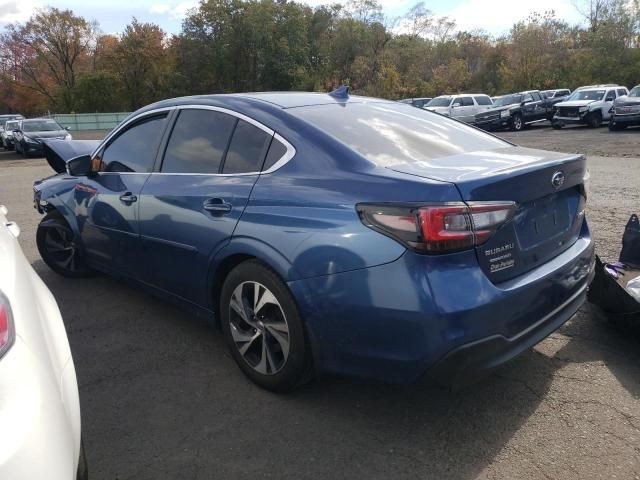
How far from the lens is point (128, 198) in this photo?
3.91 meters

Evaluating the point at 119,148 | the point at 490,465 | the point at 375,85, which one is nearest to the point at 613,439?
the point at 490,465

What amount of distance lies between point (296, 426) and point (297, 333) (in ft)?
1.65

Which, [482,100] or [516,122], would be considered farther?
[482,100]

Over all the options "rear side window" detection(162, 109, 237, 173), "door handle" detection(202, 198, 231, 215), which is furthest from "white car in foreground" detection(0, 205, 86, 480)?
"rear side window" detection(162, 109, 237, 173)

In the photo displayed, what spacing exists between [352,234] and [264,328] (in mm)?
872

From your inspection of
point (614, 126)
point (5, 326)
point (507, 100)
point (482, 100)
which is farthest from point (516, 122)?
point (5, 326)

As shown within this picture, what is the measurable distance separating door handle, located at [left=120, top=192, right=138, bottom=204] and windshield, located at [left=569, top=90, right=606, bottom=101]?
25220mm

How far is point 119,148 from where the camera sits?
4.29 m

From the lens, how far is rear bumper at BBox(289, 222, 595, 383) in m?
2.30

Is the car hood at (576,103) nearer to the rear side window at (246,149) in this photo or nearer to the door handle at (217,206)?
the rear side window at (246,149)

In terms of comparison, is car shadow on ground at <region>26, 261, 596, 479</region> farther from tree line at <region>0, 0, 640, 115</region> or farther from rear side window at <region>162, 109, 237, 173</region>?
tree line at <region>0, 0, 640, 115</region>

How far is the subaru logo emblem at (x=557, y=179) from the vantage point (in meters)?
2.79

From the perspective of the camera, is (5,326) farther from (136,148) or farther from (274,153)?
(136,148)

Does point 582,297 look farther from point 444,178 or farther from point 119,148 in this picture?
point 119,148
